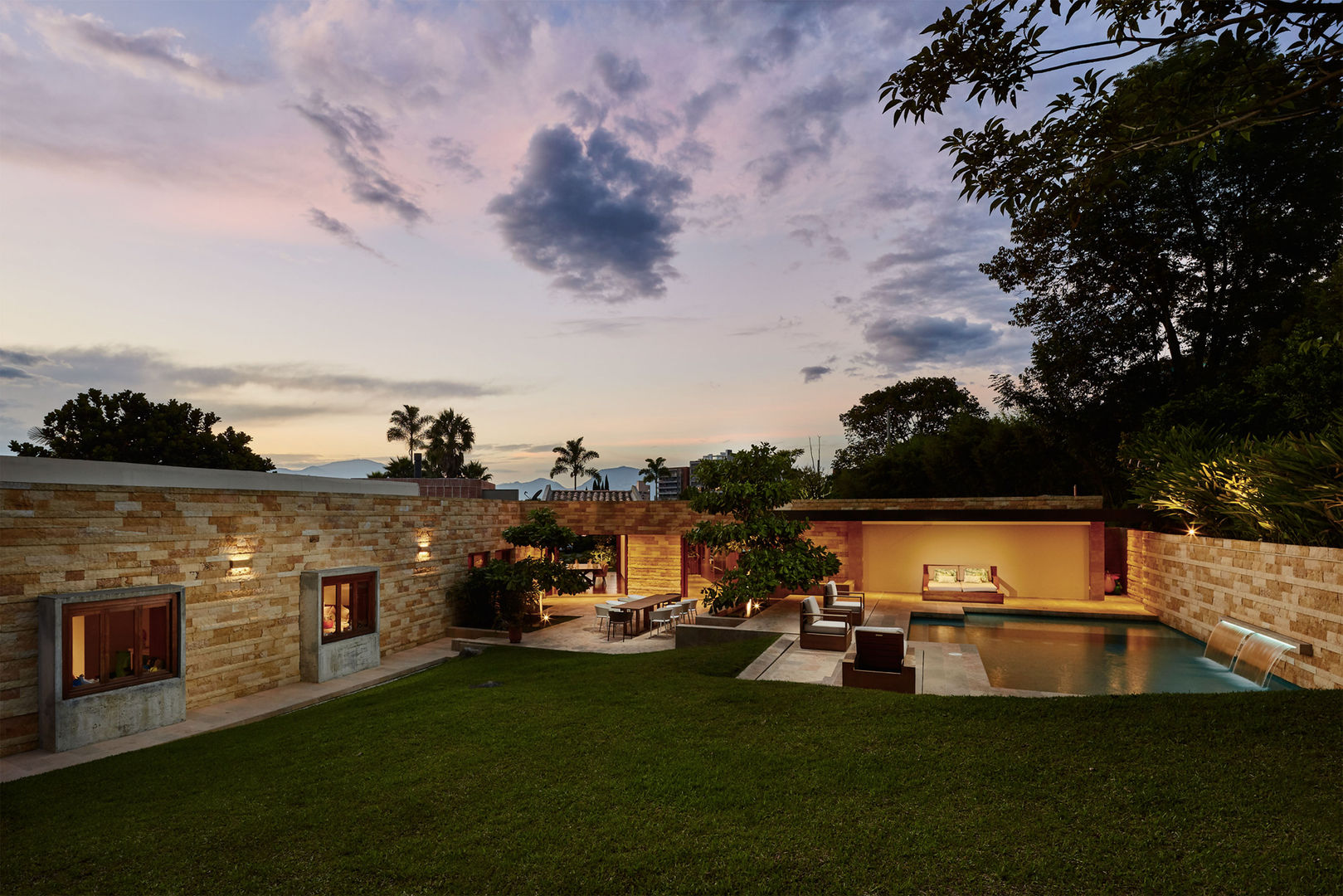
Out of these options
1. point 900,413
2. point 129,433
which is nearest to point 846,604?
point 129,433

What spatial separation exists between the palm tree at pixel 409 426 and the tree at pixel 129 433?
26.0m

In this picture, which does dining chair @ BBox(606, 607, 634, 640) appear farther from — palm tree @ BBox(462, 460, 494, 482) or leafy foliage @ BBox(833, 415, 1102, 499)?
palm tree @ BBox(462, 460, 494, 482)

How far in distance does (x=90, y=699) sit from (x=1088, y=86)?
450 inches

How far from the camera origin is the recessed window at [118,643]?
296 inches

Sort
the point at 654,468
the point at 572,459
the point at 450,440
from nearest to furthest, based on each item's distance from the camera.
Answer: the point at 450,440 < the point at 654,468 < the point at 572,459

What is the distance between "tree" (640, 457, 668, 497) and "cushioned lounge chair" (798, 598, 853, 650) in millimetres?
48489

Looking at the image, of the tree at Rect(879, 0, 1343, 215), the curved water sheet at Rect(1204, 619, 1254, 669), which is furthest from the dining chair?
the tree at Rect(879, 0, 1343, 215)

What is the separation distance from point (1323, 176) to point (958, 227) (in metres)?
11.5

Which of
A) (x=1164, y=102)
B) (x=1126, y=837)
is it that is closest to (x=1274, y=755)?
(x=1126, y=837)

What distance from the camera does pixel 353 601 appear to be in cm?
1159

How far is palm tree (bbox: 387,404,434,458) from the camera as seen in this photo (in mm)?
53312

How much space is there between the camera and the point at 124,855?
4441 mm

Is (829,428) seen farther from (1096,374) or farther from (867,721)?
(867,721)

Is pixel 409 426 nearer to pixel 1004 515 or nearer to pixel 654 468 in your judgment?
pixel 654 468
